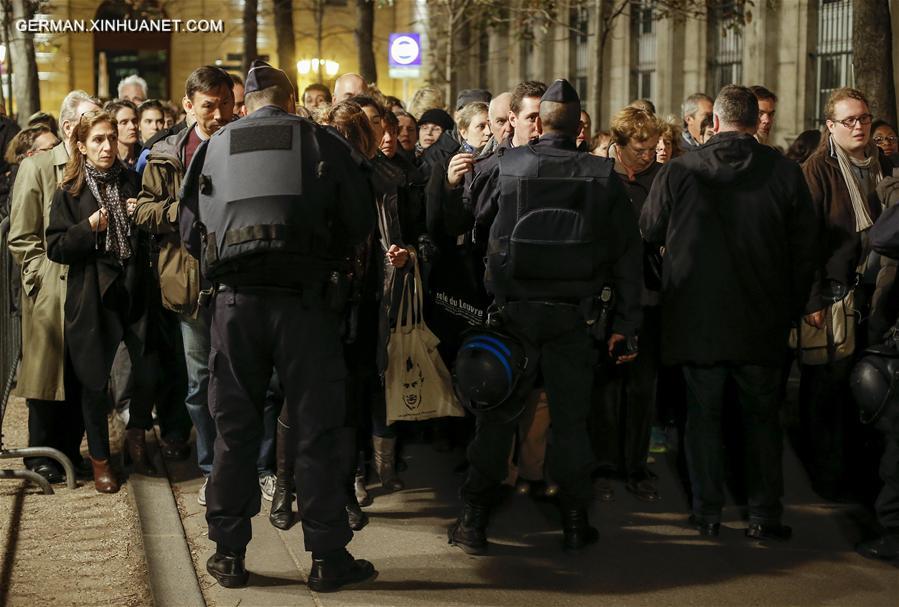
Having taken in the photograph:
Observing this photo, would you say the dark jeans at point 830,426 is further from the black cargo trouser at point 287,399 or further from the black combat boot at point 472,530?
the black cargo trouser at point 287,399

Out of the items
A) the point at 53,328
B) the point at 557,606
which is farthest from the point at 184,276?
the point at 557,606

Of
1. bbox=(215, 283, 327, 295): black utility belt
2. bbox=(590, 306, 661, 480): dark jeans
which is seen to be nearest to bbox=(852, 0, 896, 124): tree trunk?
bbox=(590, 306, 661, 480): dark jeans

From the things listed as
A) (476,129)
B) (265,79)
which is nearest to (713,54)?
(476,129)

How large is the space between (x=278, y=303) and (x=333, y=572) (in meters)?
1.24

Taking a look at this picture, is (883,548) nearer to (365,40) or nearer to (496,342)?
(496,342)

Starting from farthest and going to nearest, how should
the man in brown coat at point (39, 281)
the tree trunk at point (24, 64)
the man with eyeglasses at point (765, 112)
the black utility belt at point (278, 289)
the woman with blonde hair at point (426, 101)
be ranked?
1. the tree trunk at point (24, 64)
2. the woman with blonde hair at point (426, 101)
3. the man with eyeglasses at point (765, 112)
4. the man in brown coat at point (39, 281)
5. the black utility belt at point (278, 289)

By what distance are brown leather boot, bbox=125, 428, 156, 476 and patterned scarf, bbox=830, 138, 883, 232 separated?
14.3 ft

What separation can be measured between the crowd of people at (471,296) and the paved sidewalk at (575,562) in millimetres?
139

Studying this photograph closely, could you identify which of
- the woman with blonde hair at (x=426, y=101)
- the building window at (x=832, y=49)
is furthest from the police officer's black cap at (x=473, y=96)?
the building window at (x=832, y=49)

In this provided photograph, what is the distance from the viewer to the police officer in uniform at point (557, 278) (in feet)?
21.0

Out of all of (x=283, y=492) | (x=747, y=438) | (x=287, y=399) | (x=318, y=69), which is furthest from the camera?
(x=318, y=69)

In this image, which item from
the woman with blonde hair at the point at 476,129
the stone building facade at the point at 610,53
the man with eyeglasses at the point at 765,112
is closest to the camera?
the woman with blonde hair at the point at 476,129

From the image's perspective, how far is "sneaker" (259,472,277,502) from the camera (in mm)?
7668

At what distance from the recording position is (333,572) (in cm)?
612
